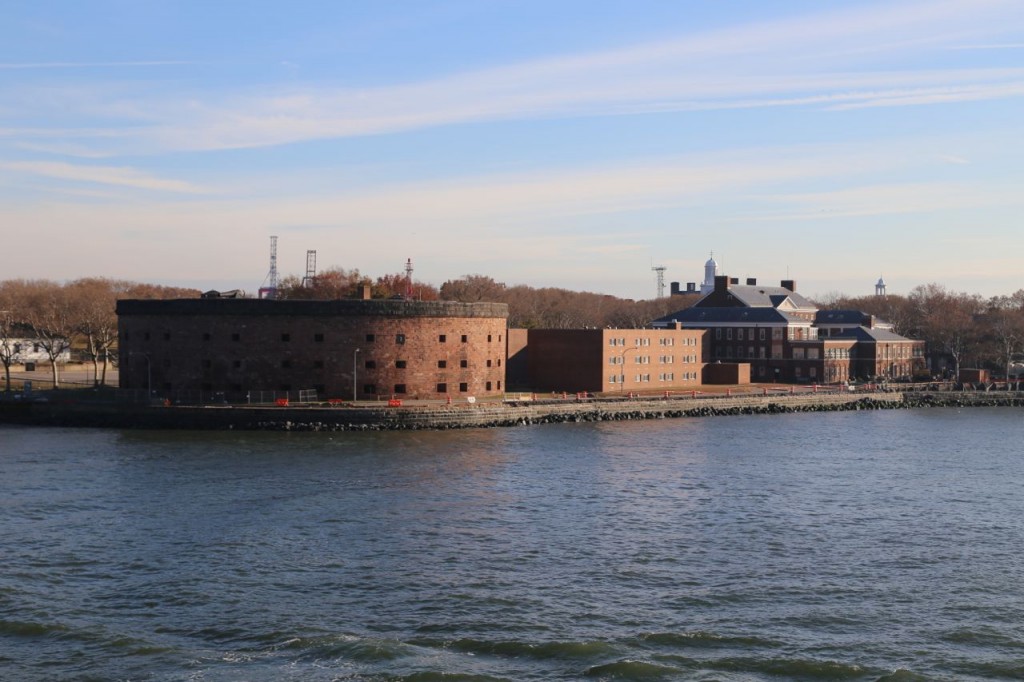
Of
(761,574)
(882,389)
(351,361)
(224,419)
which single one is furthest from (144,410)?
(882,389)

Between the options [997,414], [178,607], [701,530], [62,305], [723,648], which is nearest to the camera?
[723,648]

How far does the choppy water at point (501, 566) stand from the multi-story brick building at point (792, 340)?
1982 inches

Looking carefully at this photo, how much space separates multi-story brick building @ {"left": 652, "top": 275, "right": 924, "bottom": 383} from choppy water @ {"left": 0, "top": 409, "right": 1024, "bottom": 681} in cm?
5035

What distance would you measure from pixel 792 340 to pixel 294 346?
5214cm

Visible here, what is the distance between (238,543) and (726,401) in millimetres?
53024

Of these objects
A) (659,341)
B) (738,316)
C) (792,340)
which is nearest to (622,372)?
(659,341)

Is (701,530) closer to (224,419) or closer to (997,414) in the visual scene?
(224,419)

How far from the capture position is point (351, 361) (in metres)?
71.2

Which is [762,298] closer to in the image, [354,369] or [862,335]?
[862,335]

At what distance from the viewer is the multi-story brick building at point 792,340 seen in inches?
4168

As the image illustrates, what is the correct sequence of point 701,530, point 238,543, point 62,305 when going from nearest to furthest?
point 238,543
point 701,530
point 62,305

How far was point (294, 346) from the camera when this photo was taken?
7106 cm

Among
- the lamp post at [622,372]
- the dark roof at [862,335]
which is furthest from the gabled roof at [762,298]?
the lamp post at [622,372]

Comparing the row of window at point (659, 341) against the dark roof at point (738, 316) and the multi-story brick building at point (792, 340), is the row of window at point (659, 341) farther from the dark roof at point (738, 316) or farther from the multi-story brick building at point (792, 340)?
the dark roof at point (738, 316)
